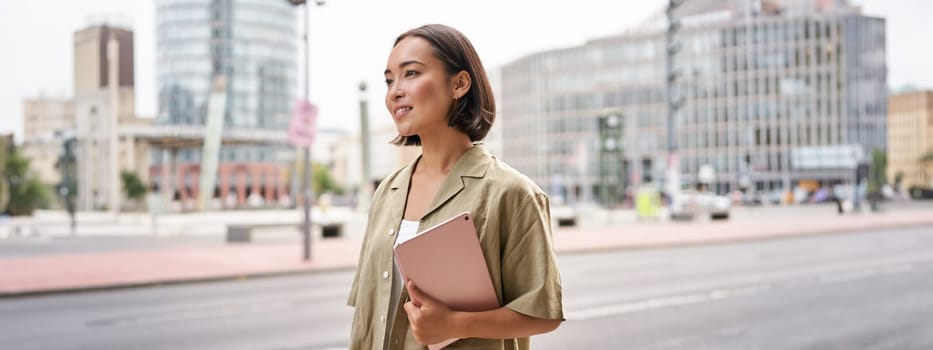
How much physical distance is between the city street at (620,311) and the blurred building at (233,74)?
71774 mm

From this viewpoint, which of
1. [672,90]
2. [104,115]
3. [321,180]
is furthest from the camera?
[321,180]

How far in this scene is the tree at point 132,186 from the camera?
191 feet

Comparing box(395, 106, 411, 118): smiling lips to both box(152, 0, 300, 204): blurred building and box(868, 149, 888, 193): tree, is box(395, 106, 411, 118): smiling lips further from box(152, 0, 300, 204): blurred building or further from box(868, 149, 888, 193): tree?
box(868, 149, 888, 193): tree

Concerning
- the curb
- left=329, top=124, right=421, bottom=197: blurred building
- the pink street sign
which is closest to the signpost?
the pink street sign

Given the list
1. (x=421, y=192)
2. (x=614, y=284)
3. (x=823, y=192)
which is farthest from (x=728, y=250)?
(x=823, y=192)

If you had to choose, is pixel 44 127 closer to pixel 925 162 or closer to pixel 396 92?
pixel 396 92

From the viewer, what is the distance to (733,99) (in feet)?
289

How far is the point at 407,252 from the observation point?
1594 millimetres

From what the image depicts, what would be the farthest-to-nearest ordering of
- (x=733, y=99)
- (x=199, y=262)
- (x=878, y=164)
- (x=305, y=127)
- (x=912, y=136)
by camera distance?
(x=912, y=136) < (x=733, y=99) < (x=878, y=164) < (x=199, y=262) < (x=305, y=127)

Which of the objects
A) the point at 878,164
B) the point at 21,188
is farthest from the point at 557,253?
the point at 878,164

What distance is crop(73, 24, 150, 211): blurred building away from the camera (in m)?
41.8

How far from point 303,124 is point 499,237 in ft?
45.2

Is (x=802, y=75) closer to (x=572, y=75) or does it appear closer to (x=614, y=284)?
(x=572, y=75)

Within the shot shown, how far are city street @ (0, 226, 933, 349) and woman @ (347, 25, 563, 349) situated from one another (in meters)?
5.60
